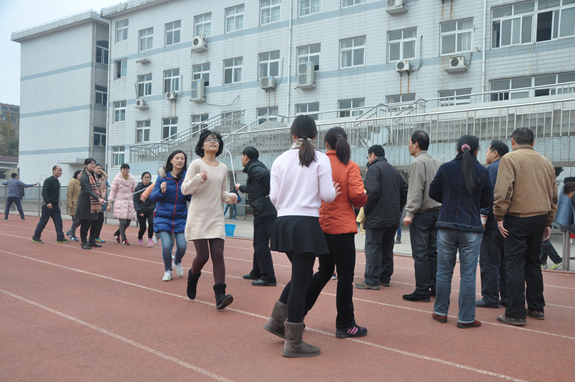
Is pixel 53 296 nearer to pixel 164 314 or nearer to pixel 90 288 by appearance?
pixel 90 288

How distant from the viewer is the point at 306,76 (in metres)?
26.5

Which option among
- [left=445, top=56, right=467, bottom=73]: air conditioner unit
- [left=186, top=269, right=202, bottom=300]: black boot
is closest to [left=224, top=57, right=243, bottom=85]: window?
[left=445, top=56, right=467, bottom=73]: air conditioner unit

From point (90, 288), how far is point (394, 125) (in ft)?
A: 41.8

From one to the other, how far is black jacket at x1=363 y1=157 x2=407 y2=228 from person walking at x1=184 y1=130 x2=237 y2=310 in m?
2.12

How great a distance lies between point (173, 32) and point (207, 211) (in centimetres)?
2936

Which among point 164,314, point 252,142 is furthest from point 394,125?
point 164,314

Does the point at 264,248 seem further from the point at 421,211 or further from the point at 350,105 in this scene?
the point at 350,105

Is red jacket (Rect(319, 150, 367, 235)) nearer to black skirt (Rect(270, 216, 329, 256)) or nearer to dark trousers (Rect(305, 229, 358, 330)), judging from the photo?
dark trousers (Rect(305, 229, 358, 330))

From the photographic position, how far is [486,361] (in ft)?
13.5

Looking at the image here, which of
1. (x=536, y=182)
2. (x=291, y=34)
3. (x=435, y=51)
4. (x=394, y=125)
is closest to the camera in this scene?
(x=536, y=182)

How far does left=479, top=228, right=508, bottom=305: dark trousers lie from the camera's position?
6.24 meters

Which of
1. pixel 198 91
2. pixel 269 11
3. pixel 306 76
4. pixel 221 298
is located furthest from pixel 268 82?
pixel 221 298

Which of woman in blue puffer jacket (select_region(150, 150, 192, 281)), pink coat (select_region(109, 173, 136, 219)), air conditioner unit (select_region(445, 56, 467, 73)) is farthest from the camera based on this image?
air conditioner unit (select_region(445, 56, 467, 73))

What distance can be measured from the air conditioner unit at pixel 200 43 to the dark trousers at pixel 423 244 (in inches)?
1038
